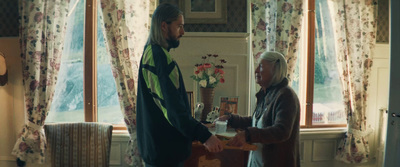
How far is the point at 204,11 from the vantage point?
10.1 feet

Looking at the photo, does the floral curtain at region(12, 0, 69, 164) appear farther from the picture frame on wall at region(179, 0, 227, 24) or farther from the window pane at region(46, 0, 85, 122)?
the picture frame on wall at region(179, 0, 227, 24)

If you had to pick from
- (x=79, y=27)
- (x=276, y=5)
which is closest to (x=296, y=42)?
(x=276, y=5)

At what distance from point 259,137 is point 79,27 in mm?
2282

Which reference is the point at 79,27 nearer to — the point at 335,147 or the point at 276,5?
the point at 276,5

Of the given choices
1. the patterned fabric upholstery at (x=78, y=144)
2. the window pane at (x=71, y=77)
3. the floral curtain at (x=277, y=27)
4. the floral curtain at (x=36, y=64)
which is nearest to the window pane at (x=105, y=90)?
the window pane at (x=71, y=77)

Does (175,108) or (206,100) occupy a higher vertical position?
(175,108)

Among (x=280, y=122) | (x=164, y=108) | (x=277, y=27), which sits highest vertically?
(x=277, y=27)

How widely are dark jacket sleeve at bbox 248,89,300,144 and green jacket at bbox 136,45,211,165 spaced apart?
38 centimetres

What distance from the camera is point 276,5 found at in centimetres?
303

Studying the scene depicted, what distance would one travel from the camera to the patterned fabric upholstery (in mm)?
2402

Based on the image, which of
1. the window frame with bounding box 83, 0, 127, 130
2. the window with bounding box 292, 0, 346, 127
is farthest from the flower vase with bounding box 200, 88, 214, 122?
the window with bounding box 292, 0, 346, 127

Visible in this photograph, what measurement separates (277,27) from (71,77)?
7.00ft

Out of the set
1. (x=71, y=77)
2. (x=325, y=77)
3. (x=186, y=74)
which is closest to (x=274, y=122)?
(x=186, y=74)

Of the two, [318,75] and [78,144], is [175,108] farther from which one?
[318,75]
